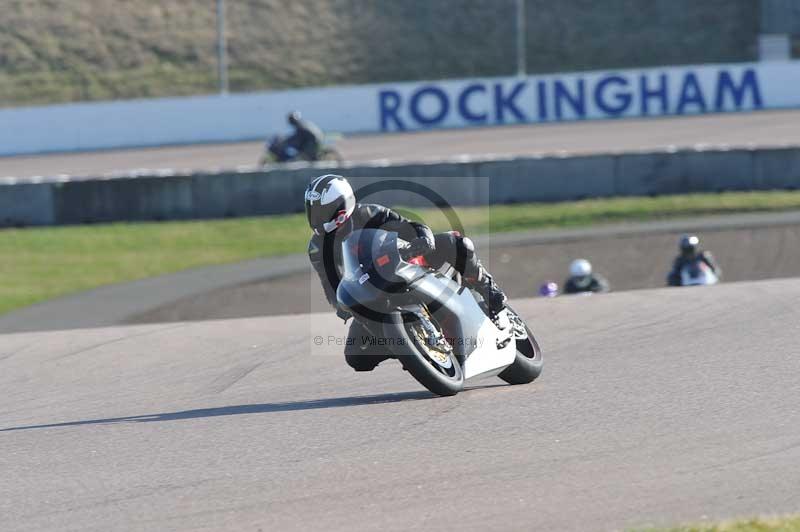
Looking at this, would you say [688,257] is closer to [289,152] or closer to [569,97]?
[289,152]

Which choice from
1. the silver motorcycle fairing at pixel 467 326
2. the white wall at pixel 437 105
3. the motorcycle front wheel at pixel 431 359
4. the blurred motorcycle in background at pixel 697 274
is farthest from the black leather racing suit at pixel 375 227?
the white wall at pixel 437 105

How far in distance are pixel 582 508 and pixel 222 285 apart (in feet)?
39.8

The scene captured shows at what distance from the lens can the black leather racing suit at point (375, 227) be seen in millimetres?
6691

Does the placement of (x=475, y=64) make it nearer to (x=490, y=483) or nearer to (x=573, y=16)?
(x=573, y=16)

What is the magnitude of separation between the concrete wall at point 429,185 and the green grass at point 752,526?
14962 mm

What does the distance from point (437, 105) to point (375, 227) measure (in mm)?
26381

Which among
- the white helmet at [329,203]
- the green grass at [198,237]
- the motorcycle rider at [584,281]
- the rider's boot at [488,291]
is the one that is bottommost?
the green grass at [198,237]

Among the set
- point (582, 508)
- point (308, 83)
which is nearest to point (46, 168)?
point (308, 83)

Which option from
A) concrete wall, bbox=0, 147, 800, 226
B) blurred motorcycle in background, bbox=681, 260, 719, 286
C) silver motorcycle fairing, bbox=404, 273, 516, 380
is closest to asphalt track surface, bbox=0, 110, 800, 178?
concrete wall, bbox=0, 147, 800, 226

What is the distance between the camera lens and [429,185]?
20.3 meters

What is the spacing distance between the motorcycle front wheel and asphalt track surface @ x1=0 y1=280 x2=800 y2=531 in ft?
0.47

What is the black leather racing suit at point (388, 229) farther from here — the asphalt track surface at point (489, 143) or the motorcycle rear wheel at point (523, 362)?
the asphalt track surface at point (489, 143)

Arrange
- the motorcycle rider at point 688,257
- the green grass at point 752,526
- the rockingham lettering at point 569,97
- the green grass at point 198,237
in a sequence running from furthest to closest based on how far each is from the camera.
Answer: the rockingham lettering at point 569,97
the green grass at point 198,237
the motorcycle rider at point 688,257
the green grass at point 752,526

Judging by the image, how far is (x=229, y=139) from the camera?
1272 inches
